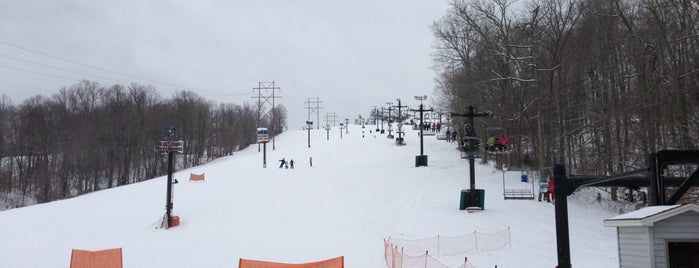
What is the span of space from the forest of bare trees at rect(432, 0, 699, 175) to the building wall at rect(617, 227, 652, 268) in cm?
1335

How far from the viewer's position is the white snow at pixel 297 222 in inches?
702

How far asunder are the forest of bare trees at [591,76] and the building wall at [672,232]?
13.4 meters

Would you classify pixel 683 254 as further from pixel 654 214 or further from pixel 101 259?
pixel 101 259

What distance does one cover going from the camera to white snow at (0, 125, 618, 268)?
17.8 metres

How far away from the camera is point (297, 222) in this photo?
2372 cm

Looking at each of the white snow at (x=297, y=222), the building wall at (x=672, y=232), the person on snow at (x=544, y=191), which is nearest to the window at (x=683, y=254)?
the building wall at (x=672, y=232)

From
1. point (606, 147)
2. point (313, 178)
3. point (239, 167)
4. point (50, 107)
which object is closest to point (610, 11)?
point (606, 147)

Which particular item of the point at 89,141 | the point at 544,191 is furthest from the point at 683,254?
the point at 89,141

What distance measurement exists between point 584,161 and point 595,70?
17.7 feet

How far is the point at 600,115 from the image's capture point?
2673 centimetres

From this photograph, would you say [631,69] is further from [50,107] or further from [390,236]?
[50,107]

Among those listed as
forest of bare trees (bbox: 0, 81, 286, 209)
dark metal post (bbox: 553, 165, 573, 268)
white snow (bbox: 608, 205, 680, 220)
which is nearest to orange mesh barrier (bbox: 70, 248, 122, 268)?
dark metal post (bbox: 553, 165, 573, 268)

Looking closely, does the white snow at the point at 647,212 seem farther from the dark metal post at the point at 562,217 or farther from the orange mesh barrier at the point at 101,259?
the orange mesh barrier at the point at 101,259

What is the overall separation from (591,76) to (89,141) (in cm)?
6197
